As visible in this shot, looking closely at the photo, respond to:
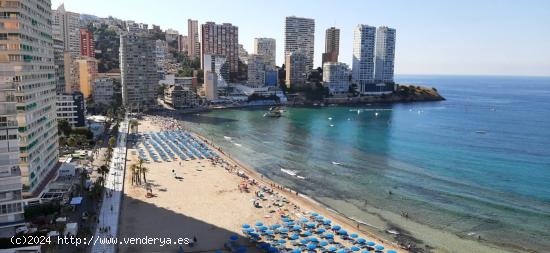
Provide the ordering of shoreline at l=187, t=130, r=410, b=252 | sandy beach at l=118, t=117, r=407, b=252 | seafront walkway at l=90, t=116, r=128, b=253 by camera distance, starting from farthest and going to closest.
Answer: shoreline at l=187, t=130, r=410, b=252 → sandy beach at l=118, t=117, r=407, b=252 → seafront walkway at l=90, t=116, r=128, b=253

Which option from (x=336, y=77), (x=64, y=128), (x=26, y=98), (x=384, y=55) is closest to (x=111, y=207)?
(x=26, y=98)

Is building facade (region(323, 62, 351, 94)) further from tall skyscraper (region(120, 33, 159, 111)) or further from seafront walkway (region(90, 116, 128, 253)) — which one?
seafront walkway (region(90, 116, 128, 253))

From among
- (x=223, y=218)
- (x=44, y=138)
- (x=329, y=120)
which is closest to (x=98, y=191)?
(x=44, y=138)

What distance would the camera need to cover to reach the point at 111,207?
36.5m

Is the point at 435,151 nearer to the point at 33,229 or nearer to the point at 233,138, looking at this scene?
the point at 233,138

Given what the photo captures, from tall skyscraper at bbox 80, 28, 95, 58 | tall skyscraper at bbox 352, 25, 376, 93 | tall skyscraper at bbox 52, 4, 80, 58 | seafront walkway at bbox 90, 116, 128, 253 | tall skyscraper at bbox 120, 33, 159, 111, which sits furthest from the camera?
tall skyscraper at bbox 352, 25, 376, 93

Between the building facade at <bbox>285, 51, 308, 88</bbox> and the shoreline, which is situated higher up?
the building facade at <bbox>285, 51, 308, 88</bbox>

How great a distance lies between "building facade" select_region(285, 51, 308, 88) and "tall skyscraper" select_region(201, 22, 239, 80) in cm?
2263

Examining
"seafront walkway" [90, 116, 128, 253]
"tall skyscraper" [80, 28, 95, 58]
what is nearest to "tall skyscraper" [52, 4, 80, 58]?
"tall skyscraper" [80, 28, 95, 58]

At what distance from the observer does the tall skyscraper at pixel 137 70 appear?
11206 centimetres

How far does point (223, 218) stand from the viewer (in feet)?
119

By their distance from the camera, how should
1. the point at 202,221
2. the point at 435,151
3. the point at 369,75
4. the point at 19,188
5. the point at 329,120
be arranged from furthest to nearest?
the point at 369,75 → the point at 329,120 → the point at 435,151 → the point at 202,221 → the point at 19,188

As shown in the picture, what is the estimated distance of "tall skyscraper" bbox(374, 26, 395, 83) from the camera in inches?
7259

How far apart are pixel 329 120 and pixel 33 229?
86.0 metres
